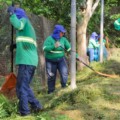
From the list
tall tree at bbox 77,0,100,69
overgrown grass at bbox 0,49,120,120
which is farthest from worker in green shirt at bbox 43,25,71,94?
tall tree at bbox 77,0,100,69

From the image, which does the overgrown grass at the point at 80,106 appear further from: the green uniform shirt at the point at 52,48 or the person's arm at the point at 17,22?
the person's arm at the point at 17,22

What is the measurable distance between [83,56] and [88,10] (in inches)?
59.4

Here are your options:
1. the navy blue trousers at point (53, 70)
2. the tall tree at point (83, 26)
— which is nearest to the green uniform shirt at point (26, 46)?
the navy blue trousers at point (53, 70)

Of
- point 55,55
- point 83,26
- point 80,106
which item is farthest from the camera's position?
point 83,26

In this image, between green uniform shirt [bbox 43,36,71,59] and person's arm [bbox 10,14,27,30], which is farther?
green uniform shirt [bbox 43,36,71,59]

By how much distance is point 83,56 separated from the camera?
13953 mm

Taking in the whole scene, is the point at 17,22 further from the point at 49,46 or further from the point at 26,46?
the point at 49,46

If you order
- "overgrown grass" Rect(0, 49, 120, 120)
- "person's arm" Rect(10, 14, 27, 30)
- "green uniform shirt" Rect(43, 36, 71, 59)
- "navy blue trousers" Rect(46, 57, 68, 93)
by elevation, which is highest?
"person's arm" Rect(10, 14, 27, 30)

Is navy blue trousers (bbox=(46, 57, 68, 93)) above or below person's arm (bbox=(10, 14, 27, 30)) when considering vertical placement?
below

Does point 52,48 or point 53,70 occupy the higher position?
point 52,48

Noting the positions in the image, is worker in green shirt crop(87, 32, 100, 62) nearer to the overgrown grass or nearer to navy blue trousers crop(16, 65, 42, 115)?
the overgrown grass

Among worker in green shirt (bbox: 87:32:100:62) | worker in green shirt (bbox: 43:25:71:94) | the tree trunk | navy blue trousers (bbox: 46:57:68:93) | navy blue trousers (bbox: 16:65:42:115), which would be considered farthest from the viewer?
worker in green shirt (bbox: 87:32:100:62)

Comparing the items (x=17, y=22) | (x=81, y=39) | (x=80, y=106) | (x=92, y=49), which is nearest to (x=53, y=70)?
(x=80, y=106)

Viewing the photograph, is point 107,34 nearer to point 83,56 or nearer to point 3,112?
point 83,56
